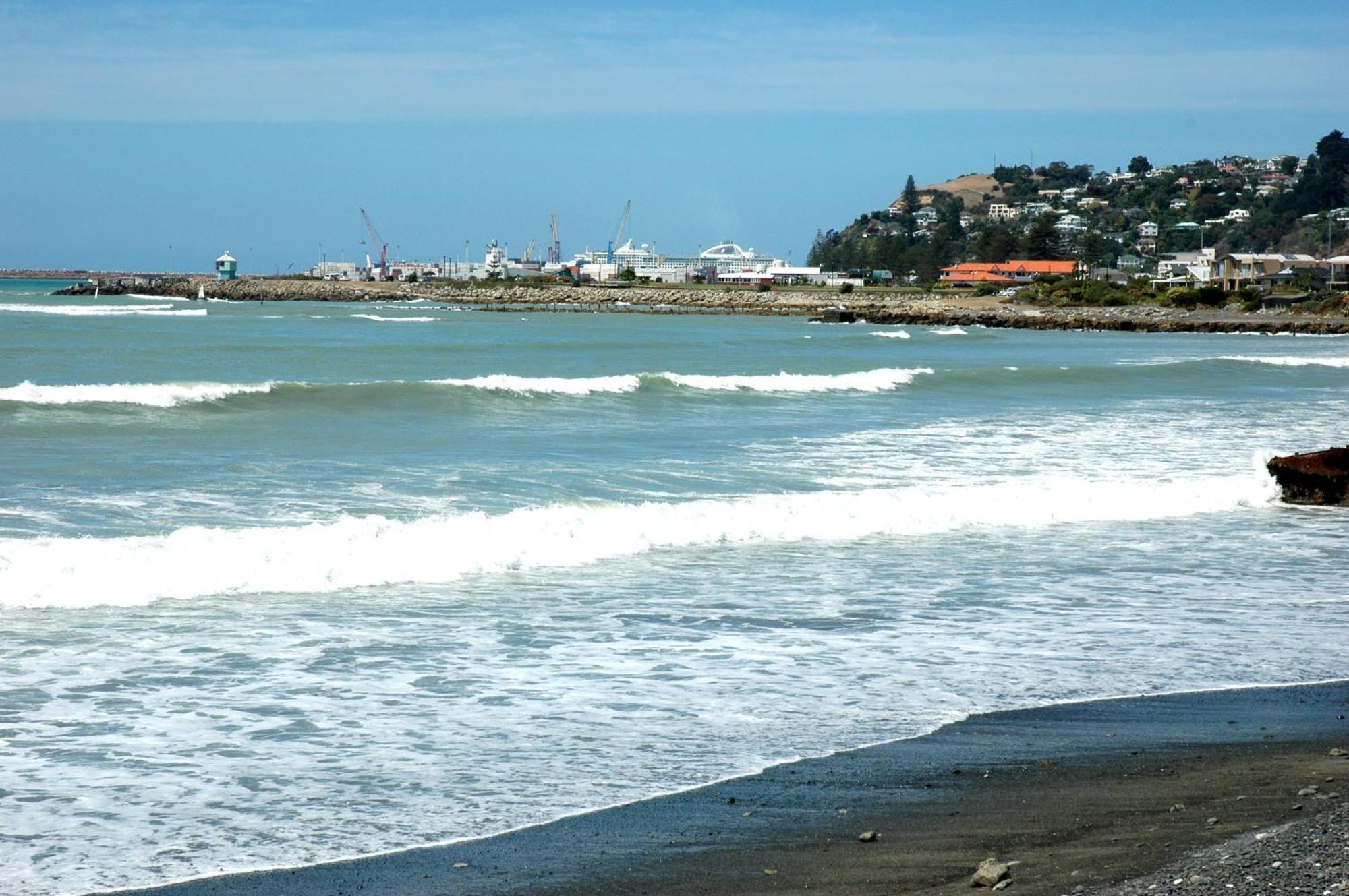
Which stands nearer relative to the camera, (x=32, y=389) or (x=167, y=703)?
(x=167, y=703)

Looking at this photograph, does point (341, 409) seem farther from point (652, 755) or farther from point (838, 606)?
point (652, 755)

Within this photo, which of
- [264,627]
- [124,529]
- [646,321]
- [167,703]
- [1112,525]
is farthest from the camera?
[646,321]

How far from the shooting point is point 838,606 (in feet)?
30.0

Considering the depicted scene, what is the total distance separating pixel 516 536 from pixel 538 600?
76.0 inches

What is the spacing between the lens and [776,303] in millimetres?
126250

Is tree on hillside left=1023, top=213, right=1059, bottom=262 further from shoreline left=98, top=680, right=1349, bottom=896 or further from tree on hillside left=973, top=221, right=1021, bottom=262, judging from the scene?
shoreline left=98, top=680, right=1349, bottom=896

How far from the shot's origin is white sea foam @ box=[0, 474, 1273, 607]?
30.5 ft

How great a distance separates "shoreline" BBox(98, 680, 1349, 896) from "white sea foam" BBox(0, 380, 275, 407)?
1939 centimetres

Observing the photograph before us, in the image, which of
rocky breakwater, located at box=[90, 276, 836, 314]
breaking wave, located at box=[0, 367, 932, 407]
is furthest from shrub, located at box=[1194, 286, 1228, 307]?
breaking wave, located at box=[0, 367, 932, 407]

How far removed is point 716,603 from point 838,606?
0.82 m

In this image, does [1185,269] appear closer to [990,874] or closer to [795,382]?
[795,382]

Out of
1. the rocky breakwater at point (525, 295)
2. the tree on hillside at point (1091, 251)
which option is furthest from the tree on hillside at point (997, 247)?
the rocky breakwater at point (525, 295)

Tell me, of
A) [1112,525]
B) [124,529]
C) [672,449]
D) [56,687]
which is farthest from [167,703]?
[672,449]

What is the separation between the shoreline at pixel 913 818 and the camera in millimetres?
4500
